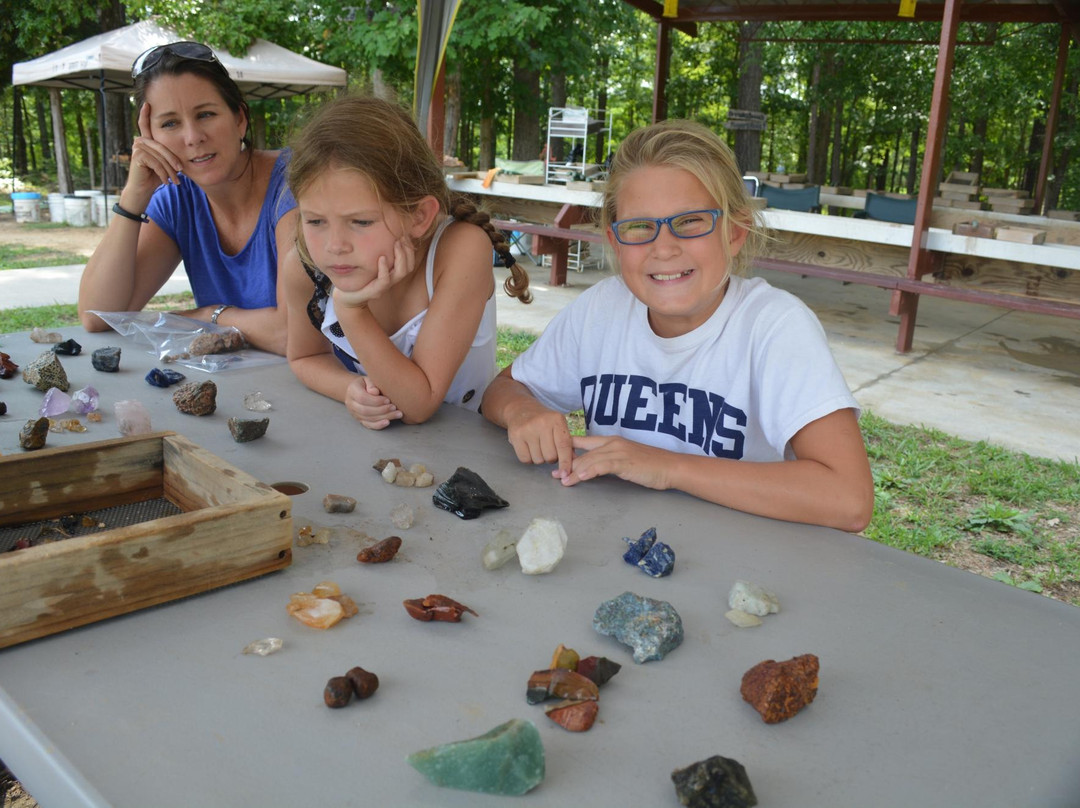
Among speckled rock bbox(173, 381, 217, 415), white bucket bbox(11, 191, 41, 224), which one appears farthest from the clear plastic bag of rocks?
white bucket bbox(11, 191, 41, 224)

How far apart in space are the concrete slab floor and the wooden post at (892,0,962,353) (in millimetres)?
→ 349

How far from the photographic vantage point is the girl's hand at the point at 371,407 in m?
1.76

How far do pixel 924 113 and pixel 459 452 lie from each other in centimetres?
2049

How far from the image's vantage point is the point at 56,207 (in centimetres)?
1327

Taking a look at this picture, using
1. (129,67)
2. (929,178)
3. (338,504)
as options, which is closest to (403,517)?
(338,504)

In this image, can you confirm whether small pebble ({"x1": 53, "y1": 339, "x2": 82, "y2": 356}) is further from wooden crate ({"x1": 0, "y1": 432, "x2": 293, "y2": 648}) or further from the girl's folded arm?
wooden crate ({"x1": 0, "y1": 432, "x2": 293, "y2": 648})

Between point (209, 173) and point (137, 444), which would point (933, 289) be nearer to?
point (209, 173)

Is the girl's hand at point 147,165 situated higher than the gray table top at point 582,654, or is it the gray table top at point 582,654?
the girl's hand at point 147,165

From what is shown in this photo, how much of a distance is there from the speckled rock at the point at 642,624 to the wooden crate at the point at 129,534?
429mm

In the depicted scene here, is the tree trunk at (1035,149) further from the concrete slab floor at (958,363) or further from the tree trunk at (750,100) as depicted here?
the concrete slab floor at (958,363)

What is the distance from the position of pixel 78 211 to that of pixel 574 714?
560 inches

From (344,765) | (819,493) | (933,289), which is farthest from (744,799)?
(933,289)

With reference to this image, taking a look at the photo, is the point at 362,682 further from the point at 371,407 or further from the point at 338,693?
the point at 371,407

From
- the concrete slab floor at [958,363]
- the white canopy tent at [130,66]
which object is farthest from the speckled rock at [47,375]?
the white canopy tent at [130,66]
